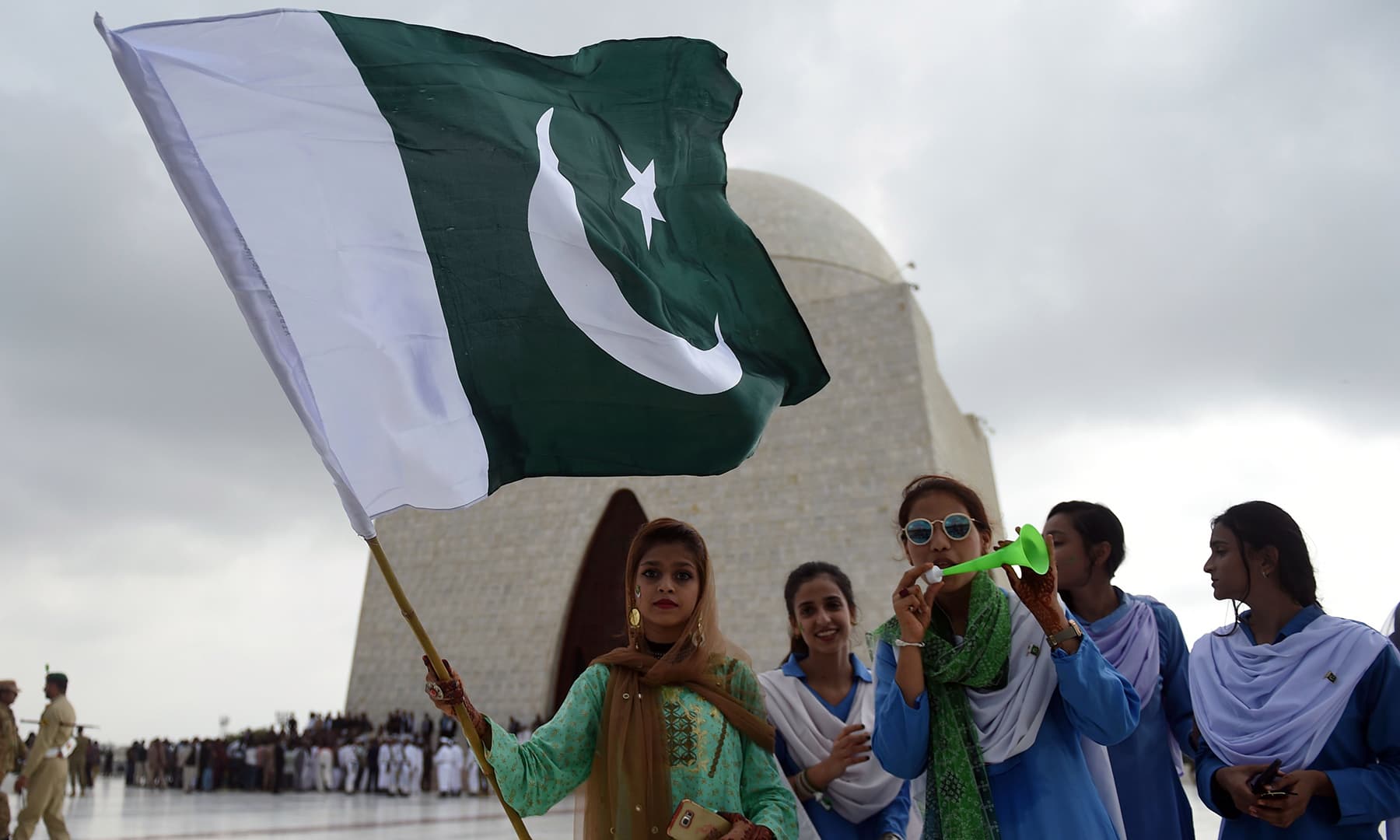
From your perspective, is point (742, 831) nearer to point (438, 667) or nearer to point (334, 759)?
point (438, 667)

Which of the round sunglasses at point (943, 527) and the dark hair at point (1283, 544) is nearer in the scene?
the round sunglasses at point (943, 527)

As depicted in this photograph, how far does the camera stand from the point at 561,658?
10.9 m

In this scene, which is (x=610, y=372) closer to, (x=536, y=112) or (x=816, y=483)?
(x=536, y=112)

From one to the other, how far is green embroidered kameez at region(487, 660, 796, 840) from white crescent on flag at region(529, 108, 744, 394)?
573 mm

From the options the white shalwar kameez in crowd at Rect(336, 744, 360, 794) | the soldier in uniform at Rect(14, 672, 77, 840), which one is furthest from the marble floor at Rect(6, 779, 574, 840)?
the soldier in uniform at Rect(14, 672, 77, 840)

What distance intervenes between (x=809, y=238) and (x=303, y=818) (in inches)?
379

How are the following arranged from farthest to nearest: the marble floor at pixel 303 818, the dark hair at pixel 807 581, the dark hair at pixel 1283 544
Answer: the marble floor at pixel 303 818 → the dark hair at pixel 807 581 → the dark hair at pixel 1283 544

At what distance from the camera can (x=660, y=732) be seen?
1587 mm

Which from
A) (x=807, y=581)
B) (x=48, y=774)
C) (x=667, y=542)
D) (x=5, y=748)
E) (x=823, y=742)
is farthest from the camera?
(x=48, y=774)

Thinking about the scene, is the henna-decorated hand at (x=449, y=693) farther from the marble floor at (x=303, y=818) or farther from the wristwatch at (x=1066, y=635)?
the marble floor at (x=303, y=818)

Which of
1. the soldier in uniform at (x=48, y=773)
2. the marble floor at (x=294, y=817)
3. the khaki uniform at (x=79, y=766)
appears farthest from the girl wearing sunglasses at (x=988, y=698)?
the khaki uniform at (x=79, y=766)

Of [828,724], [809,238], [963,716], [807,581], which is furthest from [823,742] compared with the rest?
[809,238]

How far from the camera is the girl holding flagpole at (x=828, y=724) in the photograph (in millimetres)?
1943

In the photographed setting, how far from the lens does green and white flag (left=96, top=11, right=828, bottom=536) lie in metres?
1.54
